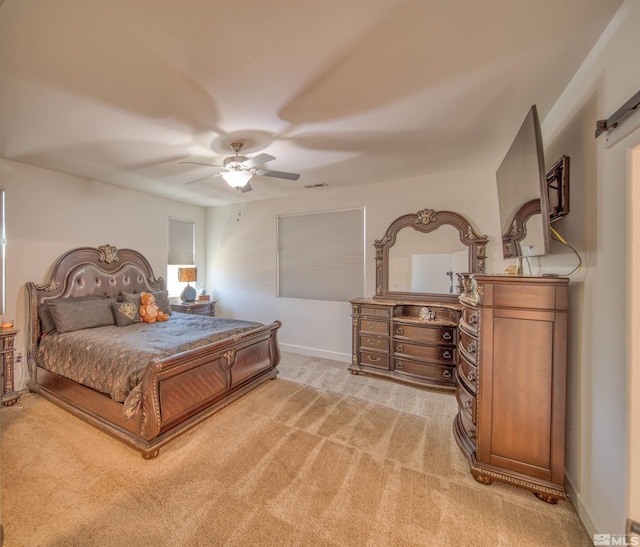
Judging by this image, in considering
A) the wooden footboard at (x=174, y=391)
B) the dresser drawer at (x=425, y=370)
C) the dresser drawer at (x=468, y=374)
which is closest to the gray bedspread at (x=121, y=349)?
the wooden footboard at (x=174, y=391)

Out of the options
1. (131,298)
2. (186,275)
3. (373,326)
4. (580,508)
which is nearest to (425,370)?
(373,326)

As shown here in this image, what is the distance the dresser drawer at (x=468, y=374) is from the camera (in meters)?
1.97

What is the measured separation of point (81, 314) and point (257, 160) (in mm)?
2835

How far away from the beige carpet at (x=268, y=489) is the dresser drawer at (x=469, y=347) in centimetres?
79

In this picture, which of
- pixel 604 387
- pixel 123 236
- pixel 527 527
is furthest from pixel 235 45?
pixel 123 236

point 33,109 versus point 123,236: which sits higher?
point 33,109

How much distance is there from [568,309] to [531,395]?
23.9 inches

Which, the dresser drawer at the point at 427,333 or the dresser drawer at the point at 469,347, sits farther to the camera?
the dresser drawer at the point at 427,333

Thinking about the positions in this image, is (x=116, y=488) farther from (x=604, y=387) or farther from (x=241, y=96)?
(x=604, y=387)

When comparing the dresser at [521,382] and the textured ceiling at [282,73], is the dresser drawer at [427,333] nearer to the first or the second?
the dresser at [521,382]

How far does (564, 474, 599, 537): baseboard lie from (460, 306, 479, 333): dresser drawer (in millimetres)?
1082

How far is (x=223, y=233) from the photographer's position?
550cm

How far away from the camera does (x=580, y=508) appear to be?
1.61 m

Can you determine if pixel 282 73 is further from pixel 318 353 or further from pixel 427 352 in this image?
pixel 318 353
